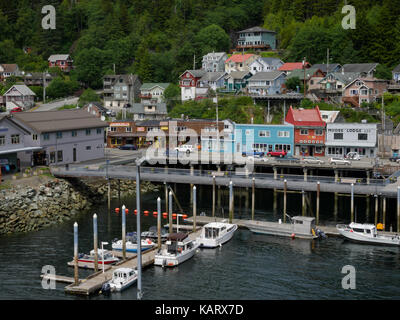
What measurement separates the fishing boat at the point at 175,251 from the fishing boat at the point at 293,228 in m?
7.11

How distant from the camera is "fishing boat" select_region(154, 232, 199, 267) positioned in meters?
40.7

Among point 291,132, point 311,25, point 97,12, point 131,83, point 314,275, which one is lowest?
point 314,275

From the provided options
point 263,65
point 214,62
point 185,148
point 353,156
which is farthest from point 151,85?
point 353,156

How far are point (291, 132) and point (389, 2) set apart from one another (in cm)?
4309

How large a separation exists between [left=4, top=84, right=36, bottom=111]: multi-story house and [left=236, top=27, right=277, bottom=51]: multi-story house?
4519 centimetres

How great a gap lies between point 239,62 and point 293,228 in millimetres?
66151

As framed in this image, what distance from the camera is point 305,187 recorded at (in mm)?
52875

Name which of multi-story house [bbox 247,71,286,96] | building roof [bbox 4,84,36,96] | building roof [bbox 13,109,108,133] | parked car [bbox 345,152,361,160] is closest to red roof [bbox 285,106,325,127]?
parked car [bbox 345,152,361,160]

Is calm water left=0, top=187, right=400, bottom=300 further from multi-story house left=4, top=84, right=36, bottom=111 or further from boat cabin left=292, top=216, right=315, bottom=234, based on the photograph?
multi-story house left=4, top=84, right=36, bottom=111

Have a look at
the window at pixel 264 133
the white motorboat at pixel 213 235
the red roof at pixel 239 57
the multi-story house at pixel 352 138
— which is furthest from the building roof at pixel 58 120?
the red roof at pixel 239 57

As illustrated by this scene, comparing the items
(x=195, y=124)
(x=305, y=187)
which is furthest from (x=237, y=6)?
(x=305, y=187)

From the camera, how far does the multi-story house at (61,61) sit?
135375 mm

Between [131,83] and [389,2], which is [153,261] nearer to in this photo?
[131,83]

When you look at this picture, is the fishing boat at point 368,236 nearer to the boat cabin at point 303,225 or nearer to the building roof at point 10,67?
the boat cabin at point 303,225
